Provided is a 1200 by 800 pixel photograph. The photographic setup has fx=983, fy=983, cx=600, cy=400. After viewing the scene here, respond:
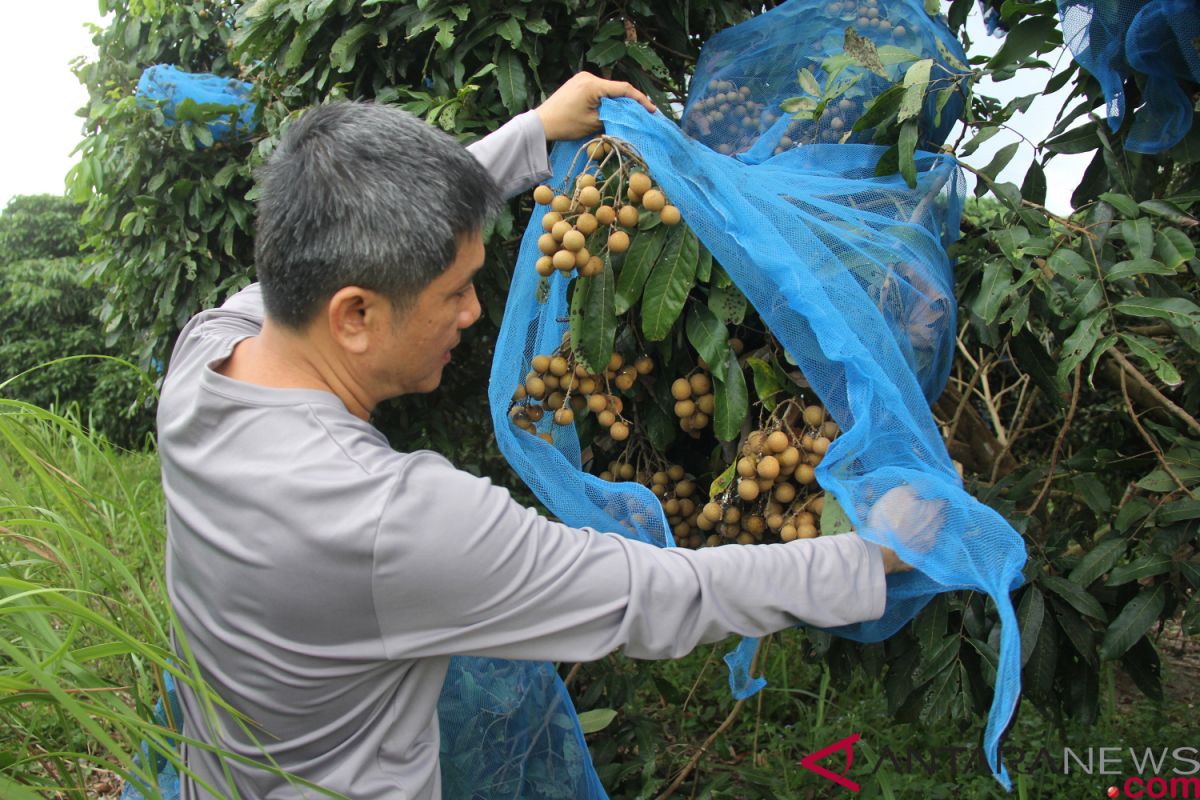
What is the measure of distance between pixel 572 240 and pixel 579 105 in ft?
0.99

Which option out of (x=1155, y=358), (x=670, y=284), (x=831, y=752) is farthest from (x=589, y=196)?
(x=831, y=752)

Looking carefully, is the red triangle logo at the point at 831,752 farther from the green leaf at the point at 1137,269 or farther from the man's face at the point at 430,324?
the man's face at the point at 430,324

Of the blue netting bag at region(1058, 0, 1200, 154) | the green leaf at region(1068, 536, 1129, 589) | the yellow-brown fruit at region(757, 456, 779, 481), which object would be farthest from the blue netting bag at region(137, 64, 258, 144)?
the green leaf at region(1068, 536, 1129, 589)

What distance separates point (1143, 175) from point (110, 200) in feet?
8.30

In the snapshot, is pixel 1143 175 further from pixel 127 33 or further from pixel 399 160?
pixel 127 33

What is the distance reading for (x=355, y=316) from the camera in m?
1.11

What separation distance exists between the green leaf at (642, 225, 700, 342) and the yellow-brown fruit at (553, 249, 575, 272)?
12cm

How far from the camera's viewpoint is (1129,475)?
211 centimetres

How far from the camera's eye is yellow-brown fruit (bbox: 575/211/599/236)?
4.57ft

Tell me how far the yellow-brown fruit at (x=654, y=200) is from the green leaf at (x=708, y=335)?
17 cm

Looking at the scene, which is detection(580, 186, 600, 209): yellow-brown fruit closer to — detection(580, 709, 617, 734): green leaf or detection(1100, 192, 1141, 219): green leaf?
detection(1100, 192, 1141, 219): green leaf

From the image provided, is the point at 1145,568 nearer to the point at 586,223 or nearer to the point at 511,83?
the point at 586,223

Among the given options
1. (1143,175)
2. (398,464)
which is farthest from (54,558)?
(1143,175)

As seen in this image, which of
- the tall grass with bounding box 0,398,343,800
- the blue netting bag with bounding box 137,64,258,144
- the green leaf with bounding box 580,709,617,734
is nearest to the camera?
the tall grass with bounding box 0,398,343,800
